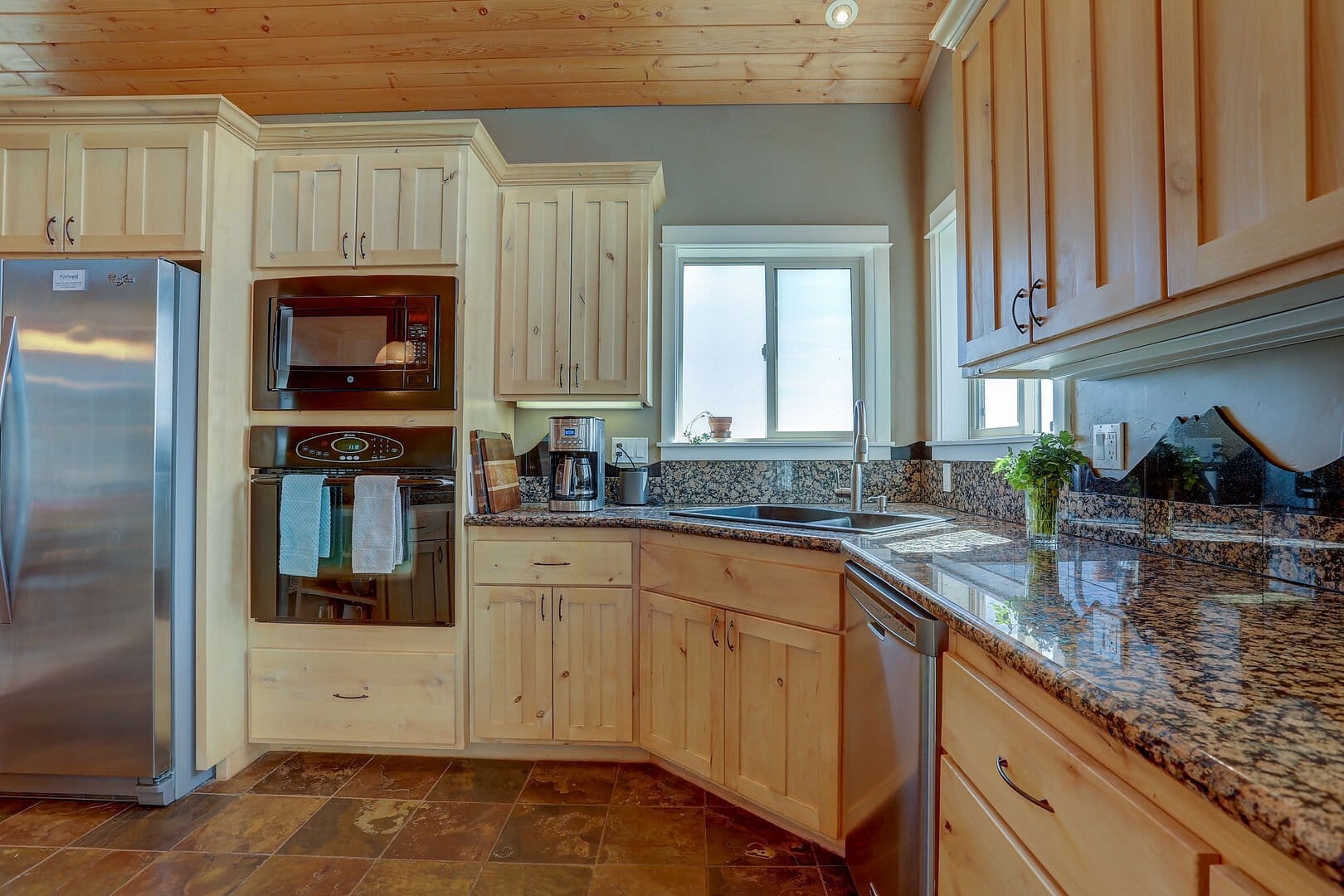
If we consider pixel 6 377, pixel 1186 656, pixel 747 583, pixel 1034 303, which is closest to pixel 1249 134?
pixel 1034 303

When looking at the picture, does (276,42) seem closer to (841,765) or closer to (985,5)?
(985,5)

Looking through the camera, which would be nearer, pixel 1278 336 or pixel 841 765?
pixel 1278 336

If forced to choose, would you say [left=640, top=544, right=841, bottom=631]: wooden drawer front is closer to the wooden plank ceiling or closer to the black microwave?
the black microwave

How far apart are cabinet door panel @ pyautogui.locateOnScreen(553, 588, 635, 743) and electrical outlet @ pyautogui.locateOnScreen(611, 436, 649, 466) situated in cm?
69

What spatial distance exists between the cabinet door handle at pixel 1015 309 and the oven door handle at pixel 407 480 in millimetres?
1701

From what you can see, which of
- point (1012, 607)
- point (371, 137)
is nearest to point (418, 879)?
point (1012, 607)

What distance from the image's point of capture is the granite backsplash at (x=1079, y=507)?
1008mm

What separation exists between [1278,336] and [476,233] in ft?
7.16

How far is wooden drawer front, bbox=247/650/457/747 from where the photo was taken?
2.06 m

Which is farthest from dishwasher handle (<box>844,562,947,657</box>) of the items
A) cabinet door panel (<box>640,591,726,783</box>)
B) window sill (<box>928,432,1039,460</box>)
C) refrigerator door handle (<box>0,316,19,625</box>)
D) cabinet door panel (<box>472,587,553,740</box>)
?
refrigerator door handle (<box>0,316,19,625</box>)

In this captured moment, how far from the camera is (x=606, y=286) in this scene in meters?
2.40

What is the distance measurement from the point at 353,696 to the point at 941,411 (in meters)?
2.45

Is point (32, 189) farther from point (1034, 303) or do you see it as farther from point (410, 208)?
point (1034, 303)

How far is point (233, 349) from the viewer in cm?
204
